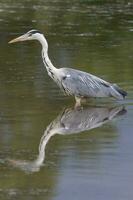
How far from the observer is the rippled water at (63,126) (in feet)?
28.3

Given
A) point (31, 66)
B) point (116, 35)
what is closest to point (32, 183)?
point (31, 66)

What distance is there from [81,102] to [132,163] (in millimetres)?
3969

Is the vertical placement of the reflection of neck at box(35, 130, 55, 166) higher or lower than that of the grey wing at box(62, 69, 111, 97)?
higher

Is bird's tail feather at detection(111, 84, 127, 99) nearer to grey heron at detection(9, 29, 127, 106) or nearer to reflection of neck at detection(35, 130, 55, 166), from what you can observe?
grey heron at detection(9, 29, 127, 106)

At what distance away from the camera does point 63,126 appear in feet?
37.7

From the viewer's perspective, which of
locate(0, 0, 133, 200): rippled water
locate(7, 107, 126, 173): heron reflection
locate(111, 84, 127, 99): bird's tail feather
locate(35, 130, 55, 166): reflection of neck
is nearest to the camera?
locate(0, 0, 133, 200): rippled water

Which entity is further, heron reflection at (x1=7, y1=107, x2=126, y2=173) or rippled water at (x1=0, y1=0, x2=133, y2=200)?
heron reflection at (x1=7, y1=107, x2=126, y2=173)

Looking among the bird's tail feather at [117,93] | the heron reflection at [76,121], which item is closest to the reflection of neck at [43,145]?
the heron reflection at [76,121]

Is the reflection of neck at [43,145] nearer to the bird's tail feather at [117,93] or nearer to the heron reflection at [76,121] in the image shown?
the heron reflection at [76,121]

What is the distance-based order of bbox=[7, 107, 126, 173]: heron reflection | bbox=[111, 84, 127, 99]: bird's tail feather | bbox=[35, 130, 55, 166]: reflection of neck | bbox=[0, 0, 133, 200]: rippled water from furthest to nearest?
bbox=[111, 84, 127, 99]: bird's tail feather, bbox=[7, 107, 126, 173]: heron reflection, bbox=[35, 130, 55, 166]: reflection of neck, bbox=[0, 0, 133, 200]: rippled water

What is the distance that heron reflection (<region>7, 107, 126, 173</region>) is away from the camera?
35.2ft

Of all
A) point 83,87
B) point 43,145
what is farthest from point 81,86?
point 43,145

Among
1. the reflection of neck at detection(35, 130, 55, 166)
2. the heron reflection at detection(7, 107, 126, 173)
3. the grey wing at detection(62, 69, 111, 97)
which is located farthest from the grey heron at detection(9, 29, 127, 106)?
the reflection of neck at detection(35, 130, 55, 166)

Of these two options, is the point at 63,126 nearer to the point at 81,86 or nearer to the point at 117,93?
the point at 81,86
